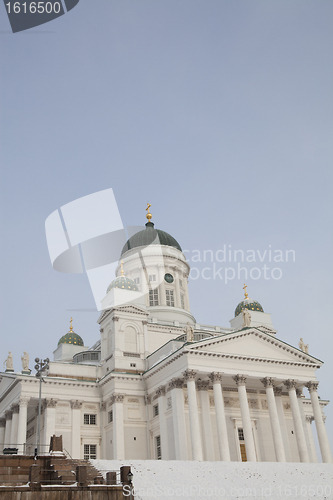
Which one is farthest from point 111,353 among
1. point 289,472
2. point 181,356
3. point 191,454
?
point 289,472

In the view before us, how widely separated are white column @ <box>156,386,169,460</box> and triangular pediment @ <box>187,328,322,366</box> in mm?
5673

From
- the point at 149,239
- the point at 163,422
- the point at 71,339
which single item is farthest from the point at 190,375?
the point at 149,239

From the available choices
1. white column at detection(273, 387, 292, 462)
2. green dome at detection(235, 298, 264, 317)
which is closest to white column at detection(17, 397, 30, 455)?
white column at detection(273, 387, 292, 462)

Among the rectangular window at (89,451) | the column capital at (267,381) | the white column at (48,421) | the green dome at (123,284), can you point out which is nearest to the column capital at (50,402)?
the white column at (48,421)

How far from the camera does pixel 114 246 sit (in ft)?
208

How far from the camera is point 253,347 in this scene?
4272cm

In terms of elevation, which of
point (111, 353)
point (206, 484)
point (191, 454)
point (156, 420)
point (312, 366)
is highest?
point (111, 353)

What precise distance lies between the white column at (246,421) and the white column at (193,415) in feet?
12.4

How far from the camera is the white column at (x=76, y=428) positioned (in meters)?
43.0

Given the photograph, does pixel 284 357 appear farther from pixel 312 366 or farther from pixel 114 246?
pixel 114 246

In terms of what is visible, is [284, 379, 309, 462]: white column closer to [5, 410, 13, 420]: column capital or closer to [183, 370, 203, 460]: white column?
[183, 370, 203, 460]: white column

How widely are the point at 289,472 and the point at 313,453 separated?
675 inches

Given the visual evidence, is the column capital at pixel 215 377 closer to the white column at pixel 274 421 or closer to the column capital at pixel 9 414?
the white column at pixel 274 421

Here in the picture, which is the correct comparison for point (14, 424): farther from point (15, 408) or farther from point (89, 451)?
point (89, 451)
